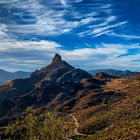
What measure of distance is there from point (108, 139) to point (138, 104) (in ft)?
245

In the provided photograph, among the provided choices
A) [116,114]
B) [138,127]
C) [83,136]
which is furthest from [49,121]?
[116,114]

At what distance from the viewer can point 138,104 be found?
197125mm

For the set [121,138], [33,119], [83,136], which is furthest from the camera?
[83,136]

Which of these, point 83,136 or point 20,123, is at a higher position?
point 20,123

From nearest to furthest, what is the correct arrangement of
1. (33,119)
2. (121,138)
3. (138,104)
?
(33,119)
(121,138)
(138,104)

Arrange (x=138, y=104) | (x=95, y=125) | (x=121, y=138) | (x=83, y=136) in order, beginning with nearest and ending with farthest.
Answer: (x=121, y=138) < (x=83, y=136) < (x=95, y=125) < (x=138, y=104)

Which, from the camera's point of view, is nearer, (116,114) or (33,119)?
(33,119)

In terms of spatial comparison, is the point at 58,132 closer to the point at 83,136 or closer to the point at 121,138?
the point at 121,138

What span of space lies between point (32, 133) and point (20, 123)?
668 centimetres

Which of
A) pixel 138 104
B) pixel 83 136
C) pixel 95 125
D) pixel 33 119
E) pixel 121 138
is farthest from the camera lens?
pixel 138 104

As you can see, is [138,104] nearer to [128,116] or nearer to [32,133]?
[128,116]

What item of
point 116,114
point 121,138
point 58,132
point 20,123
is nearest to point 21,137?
point 20,123

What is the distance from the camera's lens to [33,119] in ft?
288

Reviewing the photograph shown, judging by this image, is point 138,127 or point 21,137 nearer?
point 21,137
